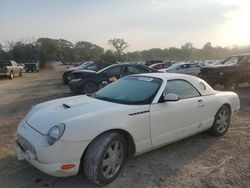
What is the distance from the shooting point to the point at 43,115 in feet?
14.2

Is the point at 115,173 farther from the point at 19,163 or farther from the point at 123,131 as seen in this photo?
the point at 19,163

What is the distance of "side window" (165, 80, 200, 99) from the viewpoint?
5152 millimetres

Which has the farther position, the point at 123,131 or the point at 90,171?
the point at 123,131

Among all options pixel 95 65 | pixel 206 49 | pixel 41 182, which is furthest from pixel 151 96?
pixel 206 49

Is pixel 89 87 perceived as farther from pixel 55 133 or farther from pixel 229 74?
pixel 55 133

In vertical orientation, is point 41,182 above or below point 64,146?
below

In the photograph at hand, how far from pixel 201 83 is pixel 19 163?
3703 millimetres

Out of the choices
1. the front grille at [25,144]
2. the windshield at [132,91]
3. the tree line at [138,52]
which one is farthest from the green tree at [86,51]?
the front grille at [25,144]

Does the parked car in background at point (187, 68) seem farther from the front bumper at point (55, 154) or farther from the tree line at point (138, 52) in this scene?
the tree line at point (138, 52)

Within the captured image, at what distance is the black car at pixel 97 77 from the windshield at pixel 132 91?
7454mm

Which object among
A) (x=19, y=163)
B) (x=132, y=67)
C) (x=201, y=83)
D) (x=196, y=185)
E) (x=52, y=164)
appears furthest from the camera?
(x=132, y=67)

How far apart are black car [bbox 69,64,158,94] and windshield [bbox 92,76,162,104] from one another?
745 centimetres

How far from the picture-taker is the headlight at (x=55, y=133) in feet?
12.1

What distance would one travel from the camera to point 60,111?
429cm
